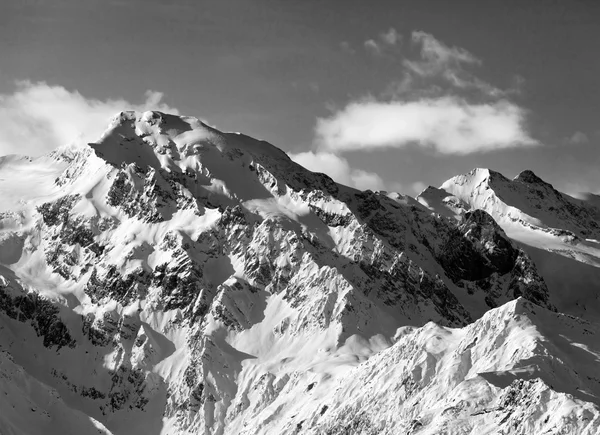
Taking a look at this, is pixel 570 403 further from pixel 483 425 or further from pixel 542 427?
pixel 483 425

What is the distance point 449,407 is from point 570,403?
24.4 metres

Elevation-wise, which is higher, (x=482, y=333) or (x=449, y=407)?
(x=482, y=333)

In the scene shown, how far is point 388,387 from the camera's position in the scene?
19650 cm

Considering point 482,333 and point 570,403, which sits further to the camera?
point 482,333

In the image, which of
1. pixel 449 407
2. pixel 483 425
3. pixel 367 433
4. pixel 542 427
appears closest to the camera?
pixel 542 427

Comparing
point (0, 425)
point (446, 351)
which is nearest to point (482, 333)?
point (446, 351)

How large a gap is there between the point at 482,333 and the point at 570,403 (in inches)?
1948

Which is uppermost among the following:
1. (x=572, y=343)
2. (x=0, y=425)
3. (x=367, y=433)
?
(x=572, y=343)

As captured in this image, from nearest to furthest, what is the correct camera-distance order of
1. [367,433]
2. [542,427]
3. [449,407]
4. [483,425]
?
1. [542,427]
2. [483,425]
3. [449,407]
4. [367,433]

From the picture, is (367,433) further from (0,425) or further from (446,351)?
(0,425)

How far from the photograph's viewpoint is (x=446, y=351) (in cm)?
19600

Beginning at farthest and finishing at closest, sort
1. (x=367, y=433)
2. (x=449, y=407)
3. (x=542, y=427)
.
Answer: (x=367, y=433) → (x=449, y=407) → (x=542, y=427)

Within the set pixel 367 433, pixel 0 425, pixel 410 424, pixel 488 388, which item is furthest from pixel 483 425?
pixel 0 425

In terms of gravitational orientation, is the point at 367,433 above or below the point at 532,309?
below
